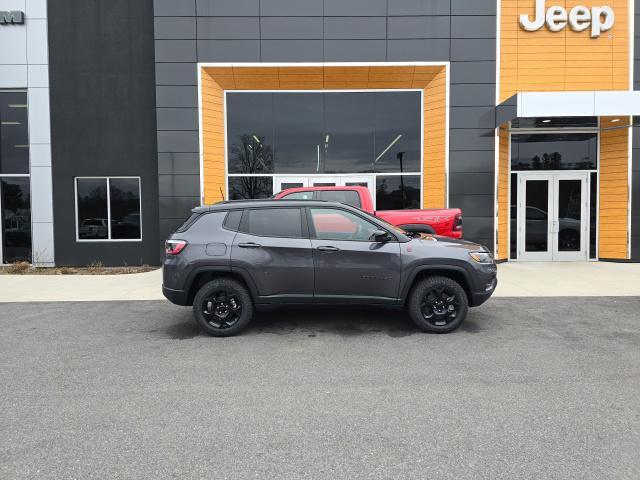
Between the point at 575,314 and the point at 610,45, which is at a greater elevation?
the point at 610,45

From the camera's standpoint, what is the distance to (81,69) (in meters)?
13.2

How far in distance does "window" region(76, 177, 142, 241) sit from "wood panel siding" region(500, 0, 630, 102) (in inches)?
445

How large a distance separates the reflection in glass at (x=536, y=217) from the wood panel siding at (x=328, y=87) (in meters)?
2.67

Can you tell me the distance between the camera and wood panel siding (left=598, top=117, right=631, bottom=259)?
1278 centimetres

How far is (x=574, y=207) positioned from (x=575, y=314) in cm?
756

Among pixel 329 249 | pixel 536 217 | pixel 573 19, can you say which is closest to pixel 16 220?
pixel 329 249

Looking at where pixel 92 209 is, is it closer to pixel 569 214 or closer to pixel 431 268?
pixel 431 268

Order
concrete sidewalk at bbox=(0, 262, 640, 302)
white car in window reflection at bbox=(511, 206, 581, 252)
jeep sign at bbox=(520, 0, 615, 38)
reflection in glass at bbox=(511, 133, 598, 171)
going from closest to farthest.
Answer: concrete sidewalk at bbox=(0, 262, 640, 302) < jeep sign at bbox=(520, 0, 615, 38) < reflection in glass at bbox=(511, 133, 598, 171) < white car in window reflection at bbox=(511, 206, 581, 252)

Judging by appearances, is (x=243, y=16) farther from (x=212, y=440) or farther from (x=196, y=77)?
(x=212, y=440)

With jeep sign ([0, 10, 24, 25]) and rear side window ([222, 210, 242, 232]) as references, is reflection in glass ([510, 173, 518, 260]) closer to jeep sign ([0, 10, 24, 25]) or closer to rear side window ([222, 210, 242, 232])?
rear side window ([222, 210, 242, 232])

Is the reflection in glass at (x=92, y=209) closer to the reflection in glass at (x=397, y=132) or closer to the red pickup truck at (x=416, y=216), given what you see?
the red pickup truck at (x=416, y=216)

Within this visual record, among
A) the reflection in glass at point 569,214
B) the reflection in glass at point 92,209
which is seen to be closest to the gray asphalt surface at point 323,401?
the reflection in glass at point 569,214

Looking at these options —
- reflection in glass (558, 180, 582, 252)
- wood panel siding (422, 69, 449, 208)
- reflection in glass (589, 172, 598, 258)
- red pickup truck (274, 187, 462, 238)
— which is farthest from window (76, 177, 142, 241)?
reflection in glass (589, 172, 598, 258)

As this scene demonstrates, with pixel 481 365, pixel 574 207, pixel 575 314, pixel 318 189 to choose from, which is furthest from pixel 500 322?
pixel 574 207
